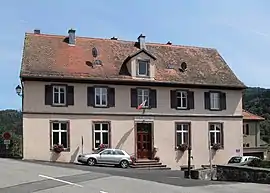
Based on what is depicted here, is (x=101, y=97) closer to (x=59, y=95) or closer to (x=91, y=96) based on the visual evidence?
(x=91, y=96)

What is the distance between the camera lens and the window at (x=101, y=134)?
40.1 m

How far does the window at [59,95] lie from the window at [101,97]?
2638 mm

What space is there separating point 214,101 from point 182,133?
4080mm

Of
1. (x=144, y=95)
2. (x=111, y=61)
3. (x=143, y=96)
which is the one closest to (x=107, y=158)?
(x=143, y=96)

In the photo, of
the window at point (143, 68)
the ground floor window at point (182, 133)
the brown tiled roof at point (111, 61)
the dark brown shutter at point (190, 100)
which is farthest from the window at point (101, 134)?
the dark brown shutter at point (190, 100)

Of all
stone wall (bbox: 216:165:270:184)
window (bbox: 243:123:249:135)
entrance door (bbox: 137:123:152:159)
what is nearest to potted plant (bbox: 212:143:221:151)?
entrance door (bbox: 137:123:152:159)

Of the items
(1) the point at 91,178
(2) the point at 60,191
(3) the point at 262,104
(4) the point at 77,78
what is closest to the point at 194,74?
(4) the point at 77,78

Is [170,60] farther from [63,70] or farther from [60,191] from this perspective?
[60,191]

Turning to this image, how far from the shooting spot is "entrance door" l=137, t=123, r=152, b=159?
41594 millimetres

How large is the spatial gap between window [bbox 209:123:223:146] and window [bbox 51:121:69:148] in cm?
1253

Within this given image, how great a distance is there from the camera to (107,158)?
37.2 meters

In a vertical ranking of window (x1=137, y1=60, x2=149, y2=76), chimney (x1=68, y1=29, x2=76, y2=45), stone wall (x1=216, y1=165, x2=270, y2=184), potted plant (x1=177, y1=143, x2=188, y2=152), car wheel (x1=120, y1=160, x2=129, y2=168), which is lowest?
car wheel (x1=120, y1=160, x2=129, y2=168)

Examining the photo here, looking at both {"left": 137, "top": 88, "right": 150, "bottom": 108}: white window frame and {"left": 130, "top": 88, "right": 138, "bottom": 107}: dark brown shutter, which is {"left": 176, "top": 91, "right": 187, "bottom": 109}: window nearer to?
{"left": 137, "top": 88, "right": 150, "bottom": 108}: white window frame

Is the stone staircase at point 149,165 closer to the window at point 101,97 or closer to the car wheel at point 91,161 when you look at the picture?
the car wheel at point 91,161
